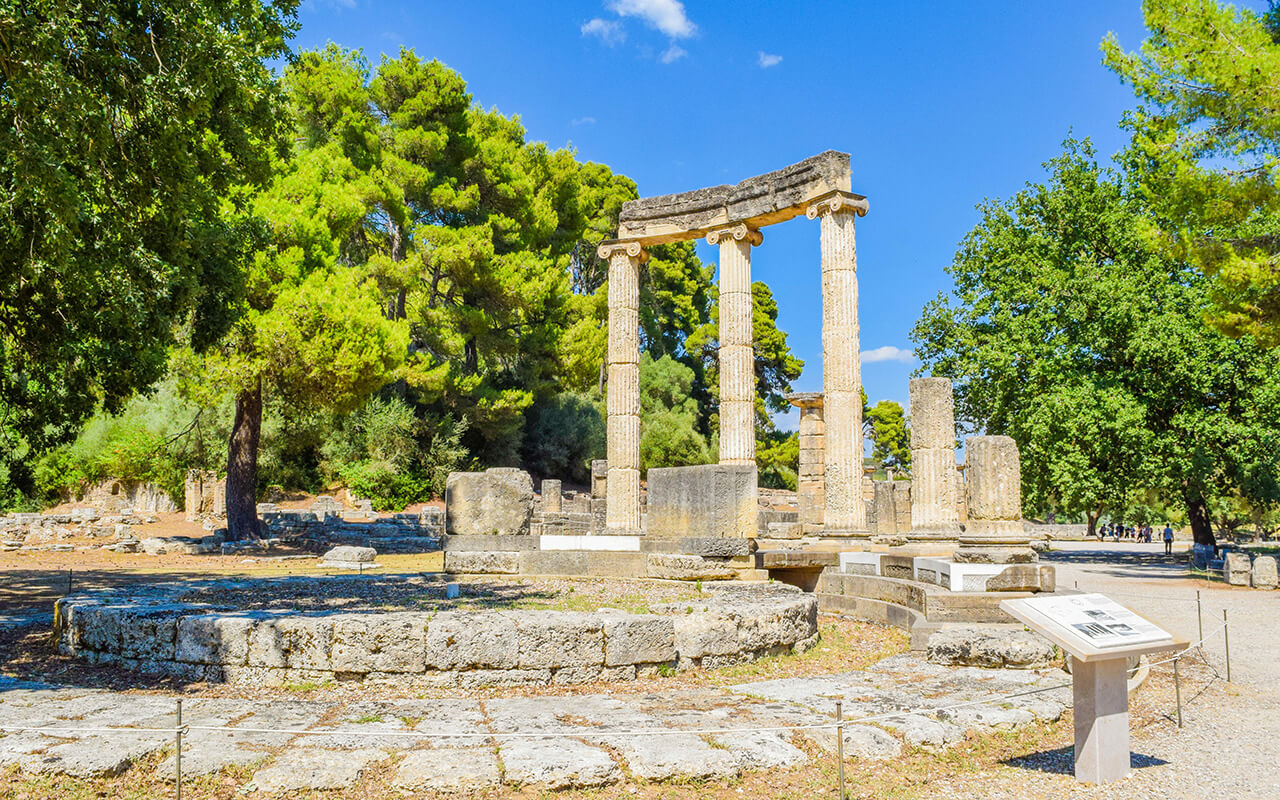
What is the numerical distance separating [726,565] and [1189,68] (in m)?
9.77

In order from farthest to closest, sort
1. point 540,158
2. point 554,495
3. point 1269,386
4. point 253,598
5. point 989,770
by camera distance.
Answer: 1. point 540,158
2. point 554,495
3. point 1269,386
4. point 253,598
5. point 989,770

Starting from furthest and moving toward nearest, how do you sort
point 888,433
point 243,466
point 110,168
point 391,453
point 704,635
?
point 888,433, point 391,453, point 243,466, point 110,168, point 704,635

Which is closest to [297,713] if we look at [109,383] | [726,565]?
[726,565]

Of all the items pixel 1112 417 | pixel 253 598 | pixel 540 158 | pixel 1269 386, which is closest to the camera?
pixel 253 598

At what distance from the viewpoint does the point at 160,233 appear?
31.0 feet

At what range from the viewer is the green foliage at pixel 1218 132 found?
11094 millimetres

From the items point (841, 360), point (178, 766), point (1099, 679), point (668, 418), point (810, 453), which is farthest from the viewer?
point (668, 418)

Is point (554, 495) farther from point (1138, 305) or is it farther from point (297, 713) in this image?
point (297, 713)

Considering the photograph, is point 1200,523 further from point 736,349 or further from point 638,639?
point 638,639

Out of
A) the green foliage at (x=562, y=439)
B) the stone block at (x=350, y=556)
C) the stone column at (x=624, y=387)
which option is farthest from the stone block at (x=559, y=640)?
the green foliage at (x=562, y=439)

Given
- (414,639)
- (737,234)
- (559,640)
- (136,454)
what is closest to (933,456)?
(737,234)

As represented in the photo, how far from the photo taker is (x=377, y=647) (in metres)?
6.11

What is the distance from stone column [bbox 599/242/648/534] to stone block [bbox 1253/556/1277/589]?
39.4 feet

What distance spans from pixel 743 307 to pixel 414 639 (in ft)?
39.0
